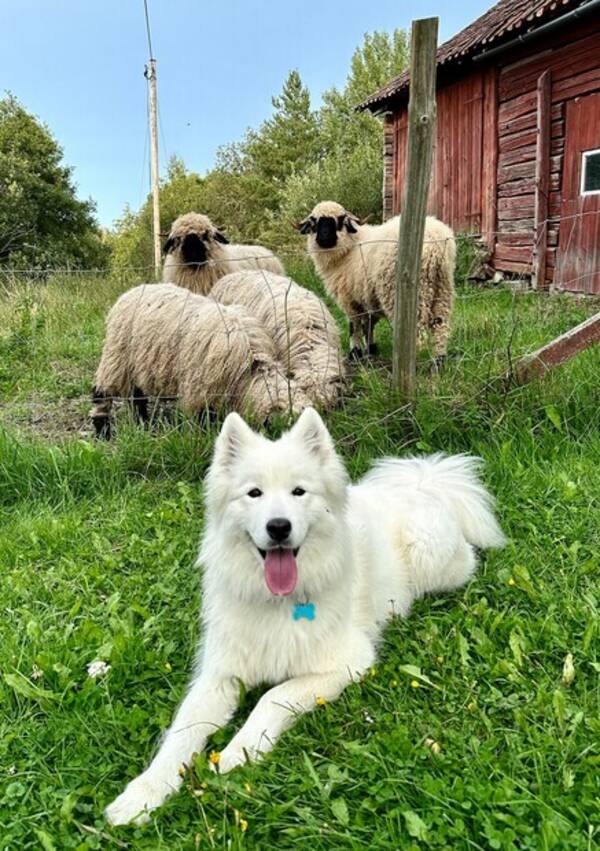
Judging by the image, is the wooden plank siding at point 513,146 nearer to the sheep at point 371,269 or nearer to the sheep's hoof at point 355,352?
the sheep at point 371,269

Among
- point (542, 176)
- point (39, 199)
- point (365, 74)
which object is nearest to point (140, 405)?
point (542, 176)

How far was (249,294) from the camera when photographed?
6.29m

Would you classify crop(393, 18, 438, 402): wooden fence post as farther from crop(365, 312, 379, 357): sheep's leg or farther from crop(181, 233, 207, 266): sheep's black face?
crop(181, 233, 207, 266): sheep's black face

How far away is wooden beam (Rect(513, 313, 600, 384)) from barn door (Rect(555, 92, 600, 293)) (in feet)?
20.0

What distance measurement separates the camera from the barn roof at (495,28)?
10.3 meters

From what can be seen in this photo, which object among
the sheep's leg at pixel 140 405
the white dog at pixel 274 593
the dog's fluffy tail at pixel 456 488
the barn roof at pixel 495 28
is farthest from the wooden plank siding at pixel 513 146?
the white dog at pixel 274 593

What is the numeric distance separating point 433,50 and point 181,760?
4021 millimetres

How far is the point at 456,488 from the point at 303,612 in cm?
123

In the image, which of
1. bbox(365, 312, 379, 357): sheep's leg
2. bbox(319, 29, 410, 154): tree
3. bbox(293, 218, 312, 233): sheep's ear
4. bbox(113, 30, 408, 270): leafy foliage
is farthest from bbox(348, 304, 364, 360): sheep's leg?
bbox(319, 29, 410, 154): tree

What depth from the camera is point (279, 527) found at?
2.26 metres

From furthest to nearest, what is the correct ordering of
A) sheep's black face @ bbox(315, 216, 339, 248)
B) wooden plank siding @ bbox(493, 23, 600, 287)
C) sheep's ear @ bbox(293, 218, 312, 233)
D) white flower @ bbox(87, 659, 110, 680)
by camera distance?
wooden plank siding @ bbox(493, 23, 600, 287)
sheep's ear @ bbox(293, 218, 312, 233)
sheep's black face @ bbox(315, 216, 339, 248)
white flower @ bbox(87, 659, 110, 680)

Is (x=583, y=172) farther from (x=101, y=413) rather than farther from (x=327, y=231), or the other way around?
(x=101, y=413)

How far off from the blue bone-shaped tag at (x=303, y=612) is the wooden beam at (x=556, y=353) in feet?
9.10

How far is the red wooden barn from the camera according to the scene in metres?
10.5
